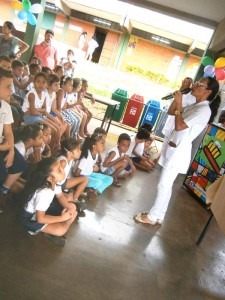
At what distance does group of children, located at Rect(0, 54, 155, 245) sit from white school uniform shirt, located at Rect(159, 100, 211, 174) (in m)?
0.83

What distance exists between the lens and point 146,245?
109 inches

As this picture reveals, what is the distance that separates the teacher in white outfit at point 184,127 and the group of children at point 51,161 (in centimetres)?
83

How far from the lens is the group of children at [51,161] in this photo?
227cm

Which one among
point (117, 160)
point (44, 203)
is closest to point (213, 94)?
point (117, 160)

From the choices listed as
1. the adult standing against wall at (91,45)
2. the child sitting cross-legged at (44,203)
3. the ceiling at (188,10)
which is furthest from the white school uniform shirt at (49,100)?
the adult standing against wall at (91,45)

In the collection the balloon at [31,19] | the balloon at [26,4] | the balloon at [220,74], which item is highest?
the balloon at [26,4]

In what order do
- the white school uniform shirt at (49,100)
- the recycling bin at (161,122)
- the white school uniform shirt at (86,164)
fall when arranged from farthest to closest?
the recycling bin at (161,122) → the white school uniform shirt at (49,100) → the white school uniform shirt at (86,164)

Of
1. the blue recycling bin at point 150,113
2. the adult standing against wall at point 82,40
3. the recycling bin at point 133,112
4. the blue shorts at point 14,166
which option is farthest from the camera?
the adult standing against wall at point 82,40

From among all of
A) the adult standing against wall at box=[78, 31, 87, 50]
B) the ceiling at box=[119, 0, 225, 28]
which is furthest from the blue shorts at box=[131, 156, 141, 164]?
the adult standing against wall at box=[78, 31, 87, 50]

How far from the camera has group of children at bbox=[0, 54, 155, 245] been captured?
2.27 m

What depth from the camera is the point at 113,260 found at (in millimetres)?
2375

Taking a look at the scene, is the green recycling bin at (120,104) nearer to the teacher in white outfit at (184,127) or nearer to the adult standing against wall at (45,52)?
the adult standing against wall at (45,52)

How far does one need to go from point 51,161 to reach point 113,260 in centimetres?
101

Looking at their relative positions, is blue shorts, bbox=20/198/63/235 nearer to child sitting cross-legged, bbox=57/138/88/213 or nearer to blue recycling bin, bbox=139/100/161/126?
child sitting cross-legged, bbox=57/138/88/213
